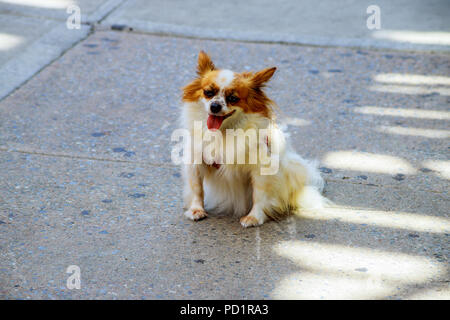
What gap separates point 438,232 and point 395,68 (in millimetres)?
2675

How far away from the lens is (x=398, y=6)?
293 inches

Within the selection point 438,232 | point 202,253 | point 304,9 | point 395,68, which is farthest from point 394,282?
point 304,9

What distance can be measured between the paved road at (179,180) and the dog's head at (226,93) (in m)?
0.75

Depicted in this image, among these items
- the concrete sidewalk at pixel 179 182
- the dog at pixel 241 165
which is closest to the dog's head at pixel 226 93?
Result: the dog at pixel 241 165

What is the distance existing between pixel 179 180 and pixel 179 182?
3 centimetres

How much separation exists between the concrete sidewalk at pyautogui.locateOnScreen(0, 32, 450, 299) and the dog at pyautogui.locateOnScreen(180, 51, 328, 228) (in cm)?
13

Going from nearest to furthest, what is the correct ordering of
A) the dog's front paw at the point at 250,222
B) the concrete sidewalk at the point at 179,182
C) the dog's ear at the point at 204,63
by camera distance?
the concrete sidewalk at the point at 179,182, the dog's ear at the point at 204,63, the dog's front paw at the point at 250,222

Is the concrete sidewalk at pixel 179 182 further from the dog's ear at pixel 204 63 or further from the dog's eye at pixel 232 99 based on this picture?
the dog's ear at pixel 204 63

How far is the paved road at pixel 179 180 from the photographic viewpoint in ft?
11.1

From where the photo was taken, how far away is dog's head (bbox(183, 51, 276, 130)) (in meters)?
3.58

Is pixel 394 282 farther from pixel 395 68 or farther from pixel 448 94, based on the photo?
pixel 395 68
